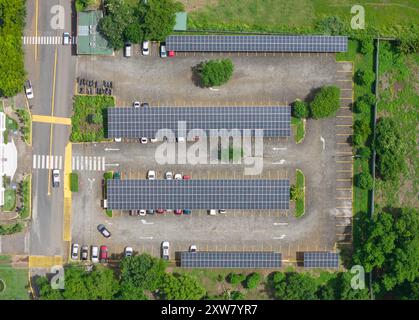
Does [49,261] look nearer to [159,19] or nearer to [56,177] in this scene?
[56,177]

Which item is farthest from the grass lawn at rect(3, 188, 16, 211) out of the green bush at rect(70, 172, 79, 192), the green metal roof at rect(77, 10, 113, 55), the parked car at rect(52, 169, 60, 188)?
the green metal roof at rect(77, 10, 113, 55)

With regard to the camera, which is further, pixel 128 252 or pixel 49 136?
pixel 49 136

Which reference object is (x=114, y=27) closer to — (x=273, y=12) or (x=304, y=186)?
(x=273, y=12)

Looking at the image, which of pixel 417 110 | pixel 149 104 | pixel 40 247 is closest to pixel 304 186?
pixel 417 110

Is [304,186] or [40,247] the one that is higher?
[304,186]

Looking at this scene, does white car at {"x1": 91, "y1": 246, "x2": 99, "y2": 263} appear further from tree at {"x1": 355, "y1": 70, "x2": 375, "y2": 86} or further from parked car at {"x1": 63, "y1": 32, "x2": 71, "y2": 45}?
tree at {"x1": 355, "y1": 70, "x2": 375, "y2": 86}

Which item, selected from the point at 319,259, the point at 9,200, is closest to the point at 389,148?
the point at 319,259
